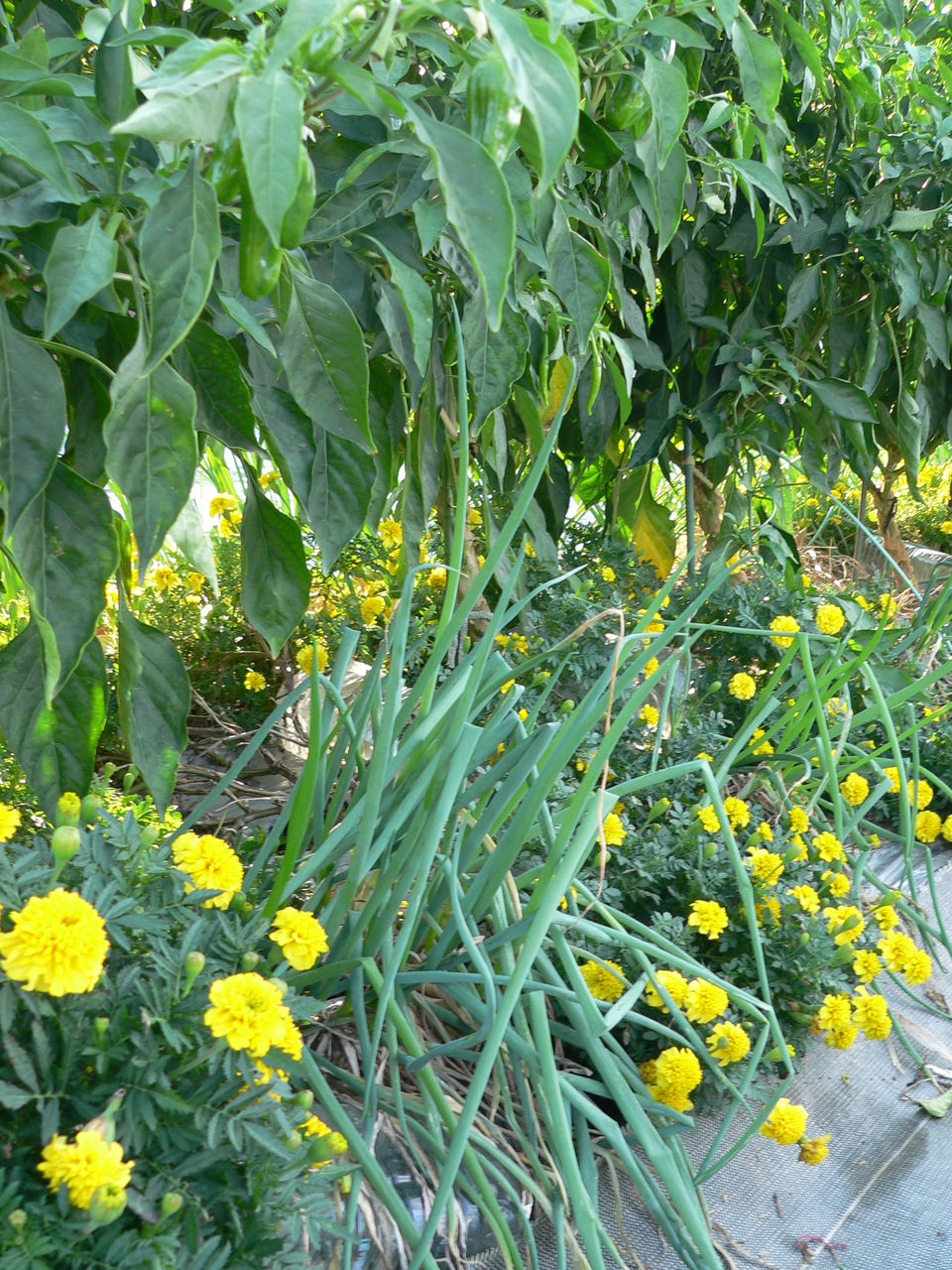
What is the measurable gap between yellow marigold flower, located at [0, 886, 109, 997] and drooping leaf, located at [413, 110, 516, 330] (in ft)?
1.09

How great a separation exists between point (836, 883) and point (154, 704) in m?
0.63

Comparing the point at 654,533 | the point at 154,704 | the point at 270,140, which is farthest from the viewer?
the point at 654,533

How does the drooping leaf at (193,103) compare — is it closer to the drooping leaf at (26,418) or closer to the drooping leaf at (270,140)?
the drooping leaf at (270,140)

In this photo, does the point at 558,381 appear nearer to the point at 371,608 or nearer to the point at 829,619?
the point at 371,608

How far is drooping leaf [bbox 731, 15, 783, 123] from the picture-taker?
1.00 m

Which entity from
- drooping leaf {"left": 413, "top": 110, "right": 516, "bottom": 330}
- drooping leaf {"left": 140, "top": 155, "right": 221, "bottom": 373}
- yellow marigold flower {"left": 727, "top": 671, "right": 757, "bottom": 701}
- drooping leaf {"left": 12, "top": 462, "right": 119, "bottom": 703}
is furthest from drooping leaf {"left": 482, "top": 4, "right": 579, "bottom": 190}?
yellow marigold flower {"left": 727, "top": 671, "right": 757, "bottom": 701}

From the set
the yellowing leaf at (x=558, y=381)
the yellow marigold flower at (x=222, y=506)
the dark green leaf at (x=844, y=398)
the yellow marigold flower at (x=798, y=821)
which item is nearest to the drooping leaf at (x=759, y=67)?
the yellowing leaf at (x=558, y=381)

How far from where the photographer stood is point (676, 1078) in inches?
31.8

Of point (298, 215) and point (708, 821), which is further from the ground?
point (298, 215)

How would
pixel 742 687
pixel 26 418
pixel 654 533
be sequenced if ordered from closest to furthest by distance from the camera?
1. pixel 26 418
2. pixel 742 687
3. pixel 654 533

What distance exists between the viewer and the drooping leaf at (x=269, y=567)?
817mm

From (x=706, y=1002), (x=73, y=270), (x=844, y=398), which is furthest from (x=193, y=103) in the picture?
(x=844, y=398)

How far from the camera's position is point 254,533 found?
820mm

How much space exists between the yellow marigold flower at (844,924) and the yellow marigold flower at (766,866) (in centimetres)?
5
